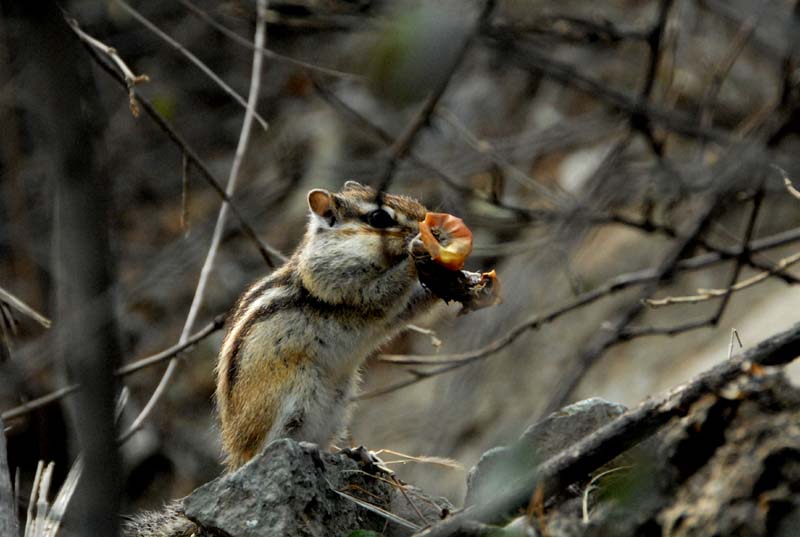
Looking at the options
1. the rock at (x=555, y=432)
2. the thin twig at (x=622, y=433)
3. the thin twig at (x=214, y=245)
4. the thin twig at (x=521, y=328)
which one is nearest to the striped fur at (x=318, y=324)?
the thin twig at (x=521, y=328)

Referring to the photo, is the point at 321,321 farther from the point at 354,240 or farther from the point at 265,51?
the point at 265,51

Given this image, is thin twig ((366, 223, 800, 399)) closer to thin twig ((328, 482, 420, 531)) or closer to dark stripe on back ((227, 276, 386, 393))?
dark stripe on back ((227, 276, 386, 393))

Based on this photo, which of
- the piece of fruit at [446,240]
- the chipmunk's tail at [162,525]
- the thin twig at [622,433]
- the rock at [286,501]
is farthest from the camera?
the piece of fruit at [446,240]

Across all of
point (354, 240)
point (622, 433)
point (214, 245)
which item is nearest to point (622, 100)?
point (354, 240)

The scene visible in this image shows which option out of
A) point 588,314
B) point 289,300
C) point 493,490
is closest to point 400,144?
point 289,300

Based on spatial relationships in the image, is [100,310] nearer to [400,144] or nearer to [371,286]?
[400,144]

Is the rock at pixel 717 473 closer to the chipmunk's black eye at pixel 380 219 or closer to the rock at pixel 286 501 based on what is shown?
the rock at pixel 286 501
